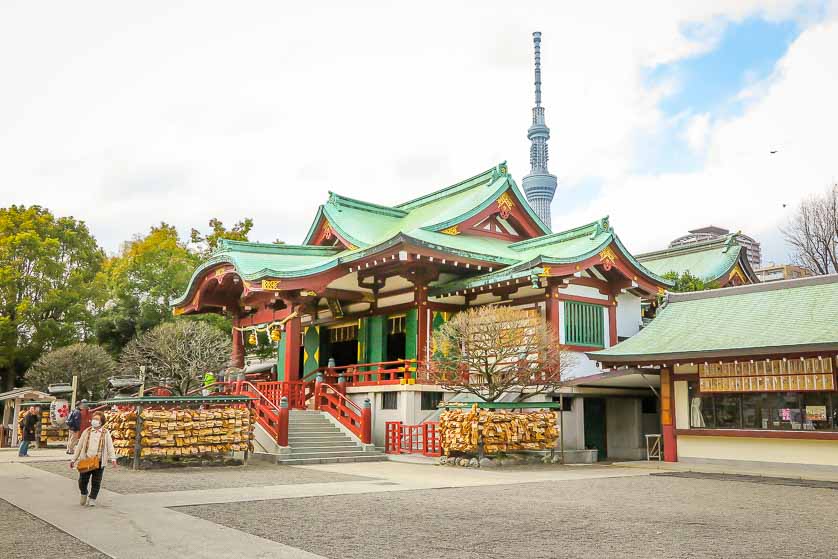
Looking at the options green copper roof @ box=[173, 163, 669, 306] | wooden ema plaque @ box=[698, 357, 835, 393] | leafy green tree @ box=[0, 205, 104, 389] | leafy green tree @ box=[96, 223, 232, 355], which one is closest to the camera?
wooden ema plaque @ box=[698, 357, 835, 393]

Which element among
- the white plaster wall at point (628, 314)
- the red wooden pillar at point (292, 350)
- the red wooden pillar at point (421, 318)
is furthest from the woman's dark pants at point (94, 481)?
the white plaster wall at point (628, 314)

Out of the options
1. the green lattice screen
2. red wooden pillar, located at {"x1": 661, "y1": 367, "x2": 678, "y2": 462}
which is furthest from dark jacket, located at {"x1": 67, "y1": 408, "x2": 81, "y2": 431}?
red wooden pillar, located at {"x1": 661, "y1": 367, "x2": 678, "y2": 462}

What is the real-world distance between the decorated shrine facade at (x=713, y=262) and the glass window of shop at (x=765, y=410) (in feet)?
53.8

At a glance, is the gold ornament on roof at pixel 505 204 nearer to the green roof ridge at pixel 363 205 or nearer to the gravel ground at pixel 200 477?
the green roof ridge at pixel 363 205

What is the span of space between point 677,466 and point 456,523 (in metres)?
11.3

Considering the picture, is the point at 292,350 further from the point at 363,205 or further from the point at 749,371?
the point at 749,371

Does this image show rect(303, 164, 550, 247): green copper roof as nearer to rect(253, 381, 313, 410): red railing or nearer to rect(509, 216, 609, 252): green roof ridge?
rect(509, 216, 609, 252): green roof ridge

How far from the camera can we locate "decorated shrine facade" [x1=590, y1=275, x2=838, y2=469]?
17094 mm

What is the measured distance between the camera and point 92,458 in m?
11.3

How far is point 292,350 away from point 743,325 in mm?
13721

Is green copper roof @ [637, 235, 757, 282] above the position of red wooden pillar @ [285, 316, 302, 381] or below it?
above

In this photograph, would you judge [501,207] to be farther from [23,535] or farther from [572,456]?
[23,535]

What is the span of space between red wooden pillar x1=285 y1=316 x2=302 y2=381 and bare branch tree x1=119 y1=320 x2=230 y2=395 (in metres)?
7.63

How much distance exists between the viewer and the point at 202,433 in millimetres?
18516
